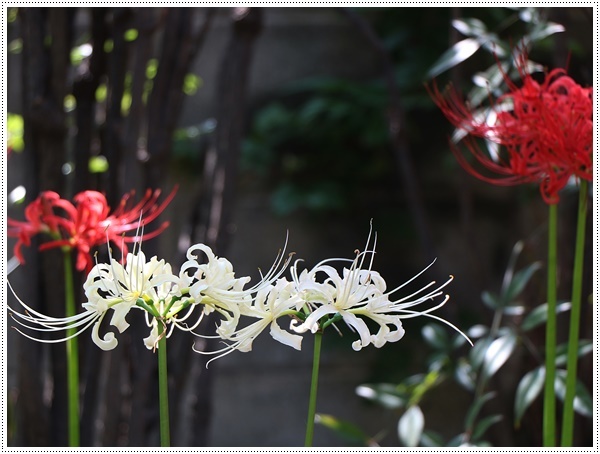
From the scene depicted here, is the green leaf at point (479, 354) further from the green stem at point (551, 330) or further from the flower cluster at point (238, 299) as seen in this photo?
the flower cluster at point (238, 299)

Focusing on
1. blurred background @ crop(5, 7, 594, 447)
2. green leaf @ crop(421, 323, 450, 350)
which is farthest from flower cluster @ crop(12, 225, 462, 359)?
blurred background @ crop(5, 7, 594, 447)

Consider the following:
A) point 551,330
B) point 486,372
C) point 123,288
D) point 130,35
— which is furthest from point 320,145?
point 123,288

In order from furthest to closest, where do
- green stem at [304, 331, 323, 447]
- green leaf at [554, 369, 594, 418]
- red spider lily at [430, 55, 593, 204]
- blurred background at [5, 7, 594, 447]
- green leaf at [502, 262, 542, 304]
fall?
blurred background at [5, 7, 594, 447]
green leaf at [502, 262, 542, 304]
green leaf at [554, 369, 594, 418]
red spider lily at [430, 55, 593, 204]
green stem at [304, 331, 323, 447]

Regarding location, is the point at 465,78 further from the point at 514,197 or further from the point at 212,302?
the point at 212,302

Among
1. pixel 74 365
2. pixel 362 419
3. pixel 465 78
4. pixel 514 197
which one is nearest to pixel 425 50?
pixel 465 78

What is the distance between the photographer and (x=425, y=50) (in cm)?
155

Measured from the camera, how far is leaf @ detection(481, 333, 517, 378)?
2.31 ft

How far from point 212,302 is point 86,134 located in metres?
0.51

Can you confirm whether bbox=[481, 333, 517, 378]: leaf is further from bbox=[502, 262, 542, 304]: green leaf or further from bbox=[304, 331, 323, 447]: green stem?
bbox=[304, 331, 323, 447]: green stem

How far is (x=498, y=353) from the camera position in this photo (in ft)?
2.35

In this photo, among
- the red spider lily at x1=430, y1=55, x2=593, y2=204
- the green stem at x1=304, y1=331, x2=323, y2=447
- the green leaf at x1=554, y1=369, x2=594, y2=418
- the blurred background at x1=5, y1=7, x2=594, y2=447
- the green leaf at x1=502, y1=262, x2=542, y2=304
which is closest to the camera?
the green stem at x1=304, y1=331, x2=323, y2=447

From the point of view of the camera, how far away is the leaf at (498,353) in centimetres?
70

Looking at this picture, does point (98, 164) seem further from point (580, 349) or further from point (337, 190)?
point (337, 190)

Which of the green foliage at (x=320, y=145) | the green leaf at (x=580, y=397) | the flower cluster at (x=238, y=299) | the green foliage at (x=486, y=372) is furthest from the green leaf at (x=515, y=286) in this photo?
the green foliage at (x=320, y=145)
